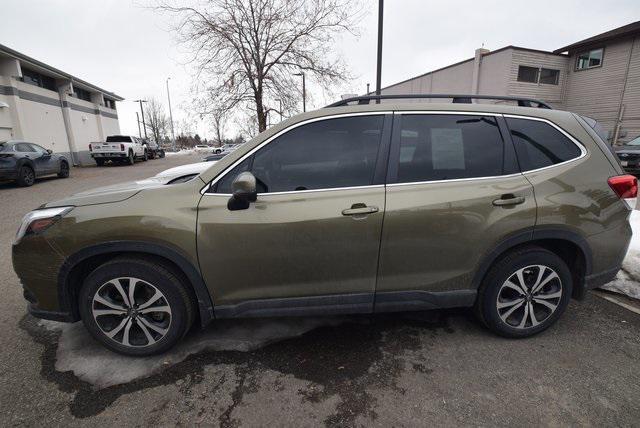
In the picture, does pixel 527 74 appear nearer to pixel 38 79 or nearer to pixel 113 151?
pixel 113 151

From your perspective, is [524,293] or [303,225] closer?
[303,225]

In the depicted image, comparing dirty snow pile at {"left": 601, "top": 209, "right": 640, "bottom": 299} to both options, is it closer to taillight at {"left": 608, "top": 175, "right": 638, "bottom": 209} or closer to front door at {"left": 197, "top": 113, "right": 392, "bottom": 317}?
taillight at {"left": 608, "top": 175, "right": 638, "bottom": 209}

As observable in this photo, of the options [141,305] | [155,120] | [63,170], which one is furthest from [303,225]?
[155,120]

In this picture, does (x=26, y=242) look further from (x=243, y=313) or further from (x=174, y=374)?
(x=243, y=313)

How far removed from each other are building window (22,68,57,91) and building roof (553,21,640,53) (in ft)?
104

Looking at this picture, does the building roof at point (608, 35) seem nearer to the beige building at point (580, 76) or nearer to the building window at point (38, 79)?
the beige building at point (580, 76)

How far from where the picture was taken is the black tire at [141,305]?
2420 mm

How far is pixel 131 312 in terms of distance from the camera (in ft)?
8.27

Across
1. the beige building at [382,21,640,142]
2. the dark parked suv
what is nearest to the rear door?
the dark parked suv

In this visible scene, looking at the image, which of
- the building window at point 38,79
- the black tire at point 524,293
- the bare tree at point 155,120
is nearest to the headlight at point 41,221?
the black tire at point 524,293

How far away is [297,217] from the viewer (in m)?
2.34

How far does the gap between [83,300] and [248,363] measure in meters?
1.30

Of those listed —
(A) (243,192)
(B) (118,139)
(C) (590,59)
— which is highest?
(C) (590,59)

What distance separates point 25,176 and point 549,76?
27651 millimetres
